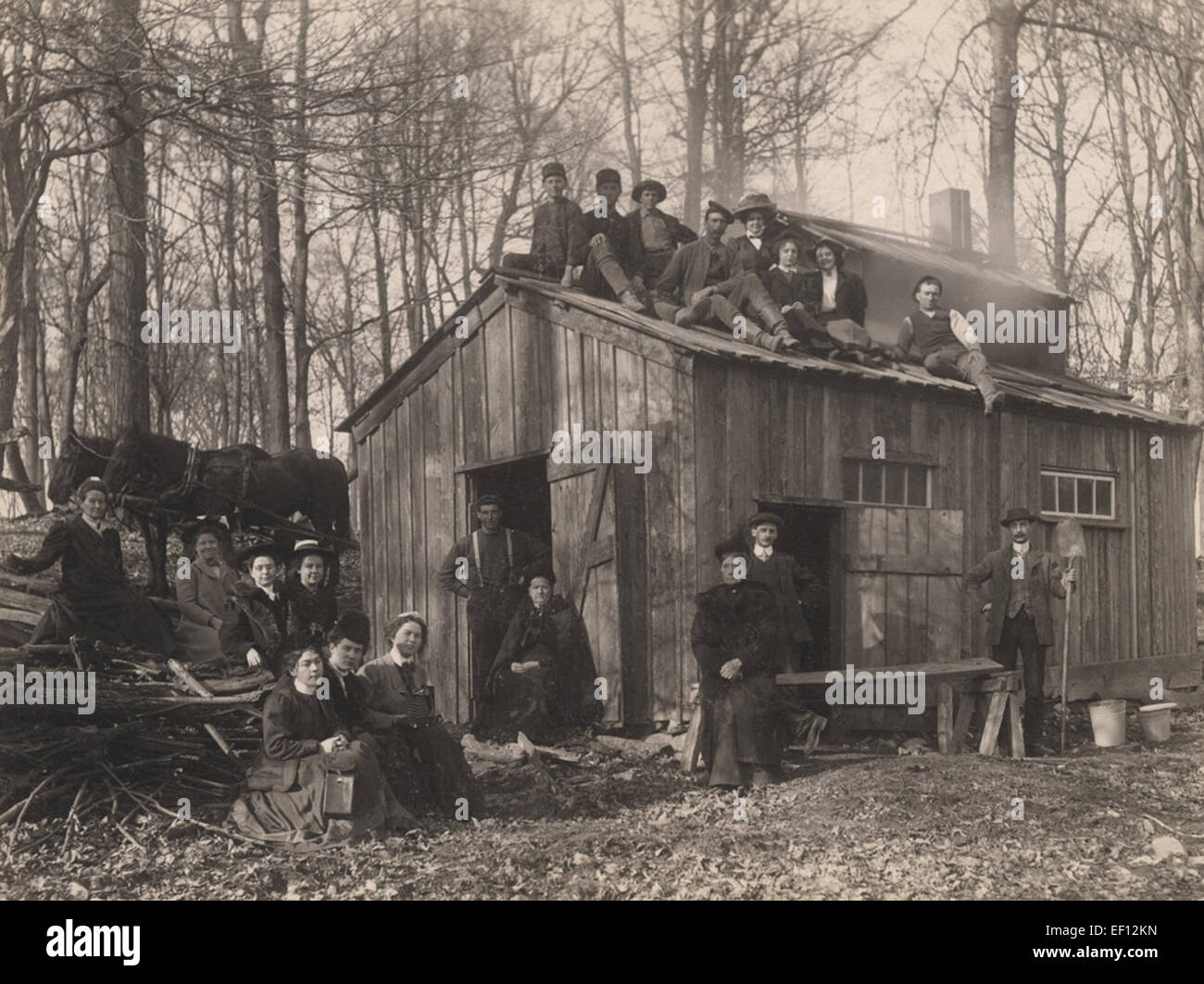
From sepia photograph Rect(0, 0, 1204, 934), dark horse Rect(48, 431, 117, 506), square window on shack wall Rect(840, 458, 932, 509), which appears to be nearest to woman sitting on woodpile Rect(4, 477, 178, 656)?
sepia photograph Rect(0, 0, 1204, 934)

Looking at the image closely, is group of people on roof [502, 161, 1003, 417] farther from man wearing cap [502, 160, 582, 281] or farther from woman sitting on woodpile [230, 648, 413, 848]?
woman sitting on woodpile [230, 648, 413, 848]

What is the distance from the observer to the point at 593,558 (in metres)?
9.72

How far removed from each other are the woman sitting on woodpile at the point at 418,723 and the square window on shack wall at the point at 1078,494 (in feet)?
23.1

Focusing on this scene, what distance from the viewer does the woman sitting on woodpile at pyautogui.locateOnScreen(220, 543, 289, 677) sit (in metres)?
8.24

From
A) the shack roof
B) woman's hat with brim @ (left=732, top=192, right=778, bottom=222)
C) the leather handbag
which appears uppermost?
woman's hat with brim @ (left=732, top=192, right=778, bottom=222)

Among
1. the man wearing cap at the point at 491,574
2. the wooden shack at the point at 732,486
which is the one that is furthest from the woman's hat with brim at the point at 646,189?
the man wearing cap at the point at 491,574

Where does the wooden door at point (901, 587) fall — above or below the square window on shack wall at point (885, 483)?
below

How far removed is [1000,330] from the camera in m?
15.6

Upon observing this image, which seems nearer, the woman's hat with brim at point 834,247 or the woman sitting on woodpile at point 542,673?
the woman sitting on woodpile at point 542,673

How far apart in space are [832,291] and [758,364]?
2731 millimetres

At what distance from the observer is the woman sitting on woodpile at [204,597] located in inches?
357

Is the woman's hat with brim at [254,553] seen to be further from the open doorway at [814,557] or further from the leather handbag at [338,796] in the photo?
the open doorway at [814,557]

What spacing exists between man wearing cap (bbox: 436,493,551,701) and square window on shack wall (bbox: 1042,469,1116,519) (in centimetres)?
539
